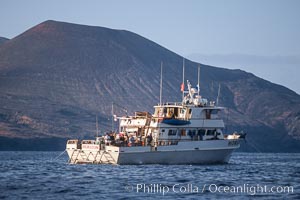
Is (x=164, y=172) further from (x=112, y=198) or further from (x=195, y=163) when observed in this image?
(x=112, y=198)

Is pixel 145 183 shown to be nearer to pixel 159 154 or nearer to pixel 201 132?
pixel 159 154

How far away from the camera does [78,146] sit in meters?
86.2

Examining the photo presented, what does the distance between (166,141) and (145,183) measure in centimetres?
2457

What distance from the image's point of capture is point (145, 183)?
6103cm

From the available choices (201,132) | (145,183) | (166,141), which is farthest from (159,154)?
(145,183)

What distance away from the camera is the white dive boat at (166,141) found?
272 ft

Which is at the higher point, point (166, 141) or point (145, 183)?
point (166, 141)

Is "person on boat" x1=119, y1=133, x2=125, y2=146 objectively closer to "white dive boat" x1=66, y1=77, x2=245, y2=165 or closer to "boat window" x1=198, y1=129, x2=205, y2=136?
"white dive boat" x1=66, y1=77, x2=245, y2=165

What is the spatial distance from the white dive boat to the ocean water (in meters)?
2.59

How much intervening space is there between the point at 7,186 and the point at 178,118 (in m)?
33.2

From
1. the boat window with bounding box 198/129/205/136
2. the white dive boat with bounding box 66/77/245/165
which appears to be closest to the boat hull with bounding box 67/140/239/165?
the white dive boat with bounding box 66/77/245/165

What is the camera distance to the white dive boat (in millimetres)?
82812

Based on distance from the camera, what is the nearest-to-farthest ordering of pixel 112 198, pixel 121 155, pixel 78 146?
pixel 112 198 → pixel 121 155 → pixel 78 146

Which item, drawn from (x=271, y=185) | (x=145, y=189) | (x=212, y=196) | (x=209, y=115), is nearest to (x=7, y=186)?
(x=145, y=189)
